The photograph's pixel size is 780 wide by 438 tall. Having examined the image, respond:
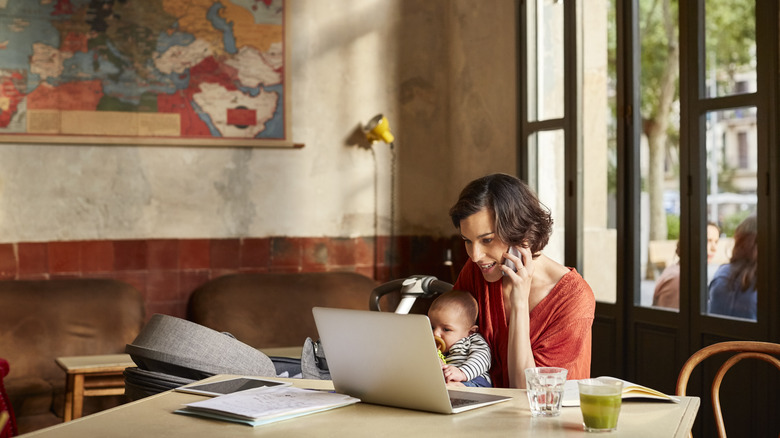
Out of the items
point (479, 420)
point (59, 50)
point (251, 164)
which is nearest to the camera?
point (479, 420)

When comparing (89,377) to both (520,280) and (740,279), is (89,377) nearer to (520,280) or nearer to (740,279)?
(520,280)

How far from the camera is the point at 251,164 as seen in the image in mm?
5180

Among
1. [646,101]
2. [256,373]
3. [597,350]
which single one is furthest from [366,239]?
[256,373]

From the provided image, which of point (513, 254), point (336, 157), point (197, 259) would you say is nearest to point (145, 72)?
point (197, 259)

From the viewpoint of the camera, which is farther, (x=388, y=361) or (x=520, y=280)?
(x=520, y=280)

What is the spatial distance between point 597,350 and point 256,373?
2.30m

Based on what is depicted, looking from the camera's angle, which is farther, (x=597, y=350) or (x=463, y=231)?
(x=597, y=350)

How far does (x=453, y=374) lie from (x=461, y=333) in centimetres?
34

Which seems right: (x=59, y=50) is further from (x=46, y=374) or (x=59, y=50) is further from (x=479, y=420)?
(x=479, y=420)

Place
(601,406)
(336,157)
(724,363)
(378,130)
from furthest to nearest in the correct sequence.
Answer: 1. (336,157)
2. (378,130)
3. (724,363)
4. (601,406)

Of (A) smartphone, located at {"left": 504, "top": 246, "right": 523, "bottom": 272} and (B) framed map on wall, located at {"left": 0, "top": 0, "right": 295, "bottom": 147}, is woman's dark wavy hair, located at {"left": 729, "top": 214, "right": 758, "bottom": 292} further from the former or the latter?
(B) framed map on wall, located at {"left": 0, "top": 0, "right": 295, "bottom": 147}

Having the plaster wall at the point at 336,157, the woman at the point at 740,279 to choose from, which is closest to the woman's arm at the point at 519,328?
the woman at the point at 740,279

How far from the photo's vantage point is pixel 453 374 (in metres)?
2.33

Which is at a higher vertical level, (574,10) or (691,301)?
(574,10)
